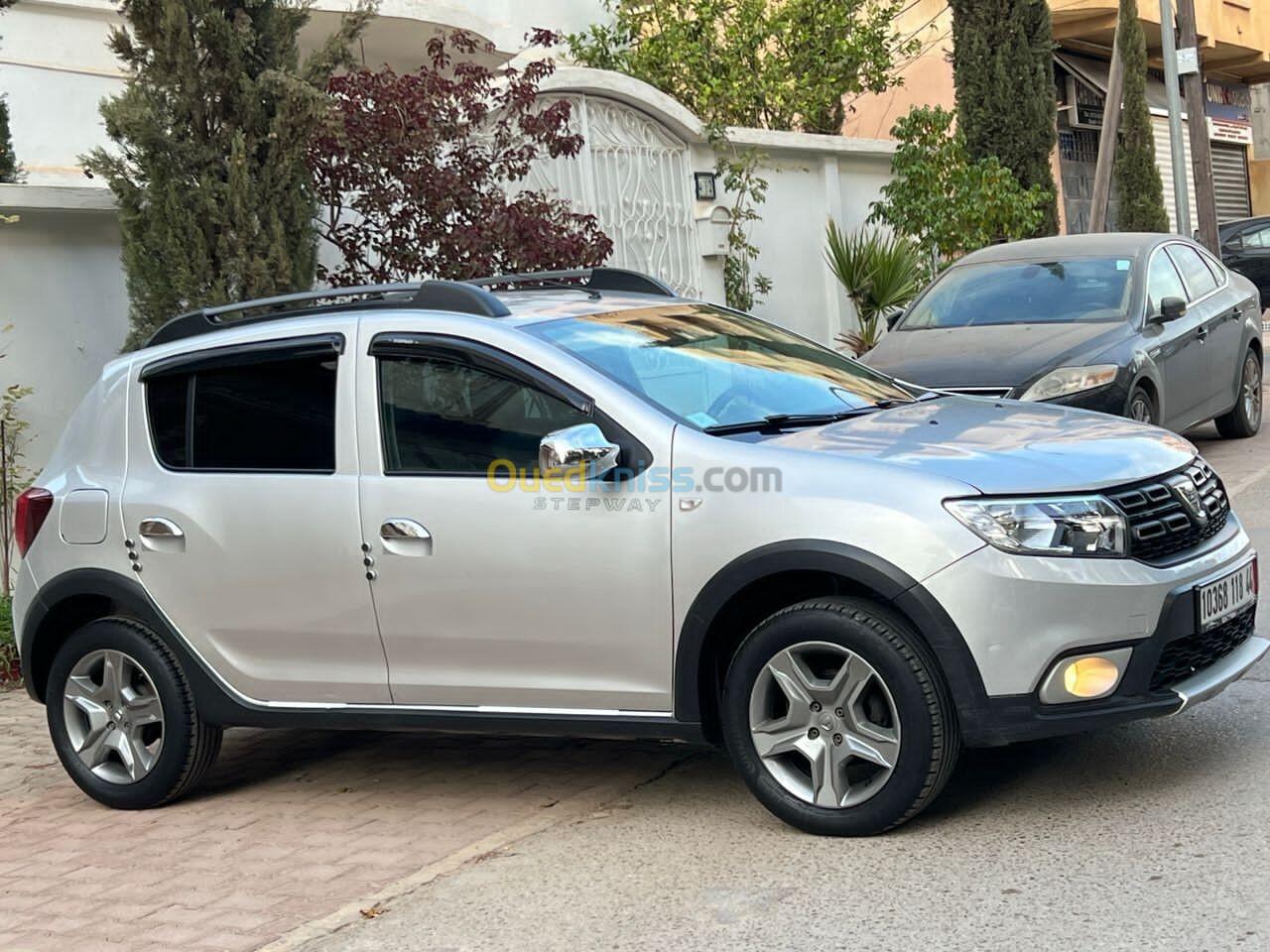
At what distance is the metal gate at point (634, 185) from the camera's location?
14445 millimetres

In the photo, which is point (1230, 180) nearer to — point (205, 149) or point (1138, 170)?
point (1138, 170)

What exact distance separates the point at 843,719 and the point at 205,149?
5.82 meters

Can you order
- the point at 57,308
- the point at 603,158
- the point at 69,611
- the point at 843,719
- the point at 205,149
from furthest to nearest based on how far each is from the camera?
the point at 603,158
the point at 57,308
the point at 205,149
the point at 69,611
the point at 843,719

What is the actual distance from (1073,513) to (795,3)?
53.7ft

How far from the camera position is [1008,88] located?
19.6 metres

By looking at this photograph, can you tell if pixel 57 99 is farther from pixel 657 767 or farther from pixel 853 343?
pixel 657 767

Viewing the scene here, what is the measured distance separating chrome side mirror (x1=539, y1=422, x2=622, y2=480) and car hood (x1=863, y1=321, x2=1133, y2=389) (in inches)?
Result: 209

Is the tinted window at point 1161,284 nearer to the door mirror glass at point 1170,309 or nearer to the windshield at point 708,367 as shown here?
the door mirror glass at point 1170,309

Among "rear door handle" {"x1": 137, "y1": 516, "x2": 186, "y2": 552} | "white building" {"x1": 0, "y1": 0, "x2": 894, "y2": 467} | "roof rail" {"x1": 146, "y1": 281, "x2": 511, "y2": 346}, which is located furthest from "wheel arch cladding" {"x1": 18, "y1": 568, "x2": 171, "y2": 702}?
"white building" {"x1": 0, "y1": 0, "x2": 894, "y2": 467}

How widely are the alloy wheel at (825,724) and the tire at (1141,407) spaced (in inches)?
231

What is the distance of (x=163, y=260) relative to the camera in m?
9.24

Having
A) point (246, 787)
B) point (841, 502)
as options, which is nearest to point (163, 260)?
point (246, 787)

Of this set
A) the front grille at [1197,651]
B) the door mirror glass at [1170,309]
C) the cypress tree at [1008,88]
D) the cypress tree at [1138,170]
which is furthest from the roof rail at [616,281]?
the cypress tree at [1138,170]

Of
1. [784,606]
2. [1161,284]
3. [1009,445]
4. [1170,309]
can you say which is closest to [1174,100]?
[1161,284]
